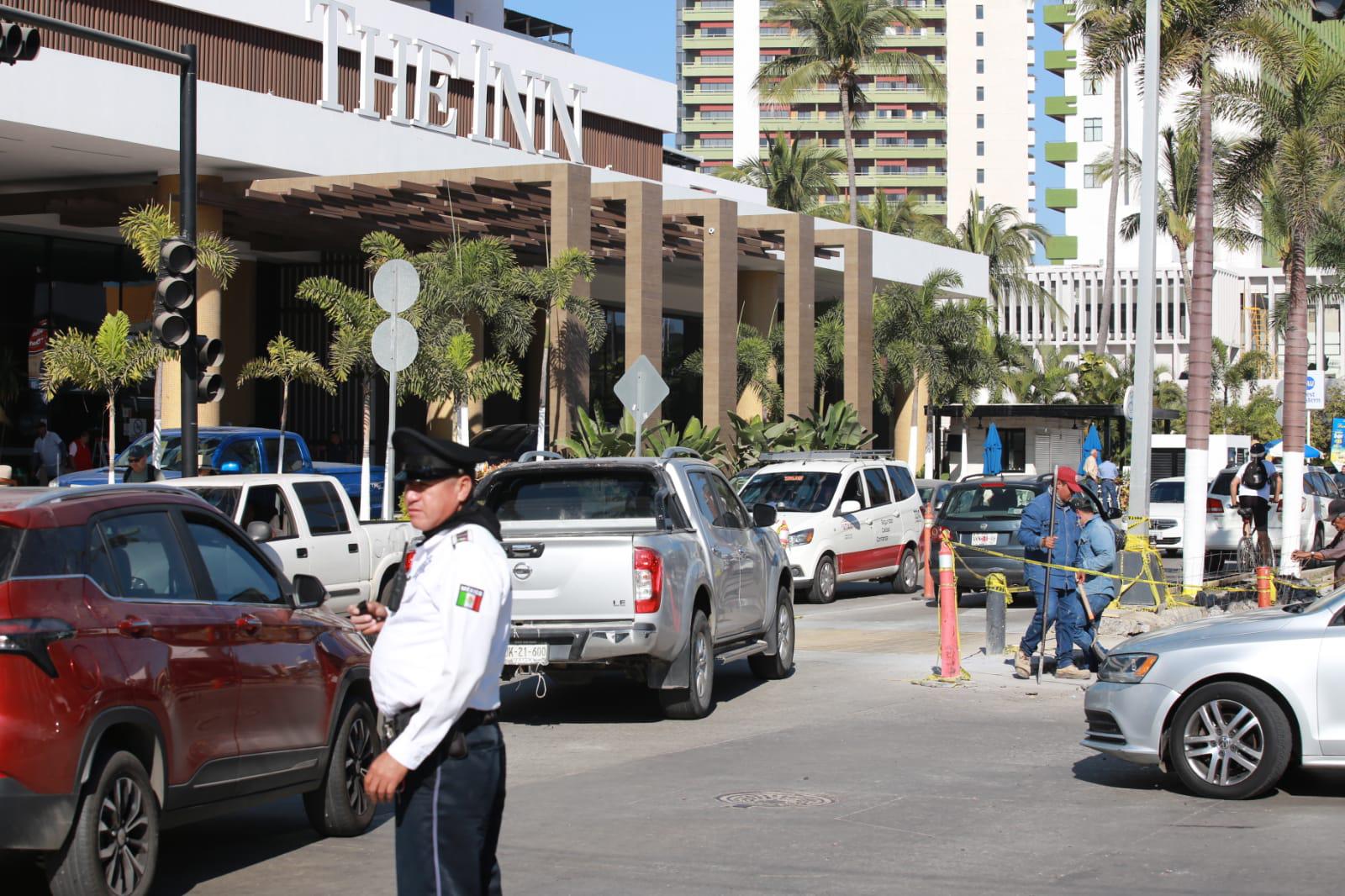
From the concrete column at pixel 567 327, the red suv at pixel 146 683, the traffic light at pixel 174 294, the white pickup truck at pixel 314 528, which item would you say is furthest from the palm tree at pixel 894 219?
the red suv at pixel 146 683

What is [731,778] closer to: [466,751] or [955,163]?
[466,751]

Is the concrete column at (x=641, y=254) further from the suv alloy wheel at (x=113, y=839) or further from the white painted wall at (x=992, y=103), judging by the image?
the white painted wall at (x=992, y=103)

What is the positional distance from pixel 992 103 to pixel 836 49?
70908 mm

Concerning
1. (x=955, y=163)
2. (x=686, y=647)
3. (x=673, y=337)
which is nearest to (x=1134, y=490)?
(x=686, y=647)

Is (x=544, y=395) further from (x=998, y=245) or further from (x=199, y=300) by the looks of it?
(x=998, y=245)

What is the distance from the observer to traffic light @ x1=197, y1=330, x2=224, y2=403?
56.0ft

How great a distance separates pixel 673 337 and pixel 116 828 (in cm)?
4577

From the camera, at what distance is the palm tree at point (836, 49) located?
187 feet

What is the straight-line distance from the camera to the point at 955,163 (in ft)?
412

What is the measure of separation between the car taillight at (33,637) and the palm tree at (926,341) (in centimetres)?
4162

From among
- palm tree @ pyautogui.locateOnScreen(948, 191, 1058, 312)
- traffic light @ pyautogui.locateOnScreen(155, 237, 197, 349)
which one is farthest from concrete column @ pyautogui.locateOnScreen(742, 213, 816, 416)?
palm tree @ pyautogui.locateOnScreen(948, 191, 1058, 312)

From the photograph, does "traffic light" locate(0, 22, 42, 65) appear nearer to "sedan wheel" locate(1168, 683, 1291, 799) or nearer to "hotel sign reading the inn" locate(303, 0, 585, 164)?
"sedan wheel" locate(1168, 683, 1291, 799)

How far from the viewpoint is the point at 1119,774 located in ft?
33.4

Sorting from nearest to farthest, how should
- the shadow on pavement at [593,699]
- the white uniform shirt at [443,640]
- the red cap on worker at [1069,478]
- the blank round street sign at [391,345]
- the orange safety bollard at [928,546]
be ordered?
1. the white uniform shirt at [443,640]
2. the shadow on pavement at [593,699]
3. the red cap on worker at [1069,478]
4. the blank round street sign at [391,345]
5. the orange safety bollard at [928,546]
